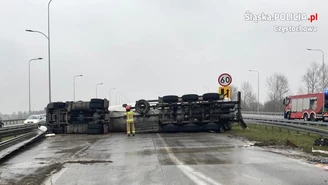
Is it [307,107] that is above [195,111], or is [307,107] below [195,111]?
below

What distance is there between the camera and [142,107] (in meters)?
20.8

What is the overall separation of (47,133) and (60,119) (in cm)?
115

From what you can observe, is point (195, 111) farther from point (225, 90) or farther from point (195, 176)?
point (195, 176)

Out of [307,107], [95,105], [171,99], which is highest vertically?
[171,99]

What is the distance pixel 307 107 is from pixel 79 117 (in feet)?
77.2

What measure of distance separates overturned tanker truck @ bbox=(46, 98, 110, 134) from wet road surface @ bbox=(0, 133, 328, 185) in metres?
9.10

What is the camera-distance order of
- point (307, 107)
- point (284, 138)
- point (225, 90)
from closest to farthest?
point (284, 138)
point (225, 90)
point (307, 107)

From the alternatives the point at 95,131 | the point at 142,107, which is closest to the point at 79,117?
the point at 95,131

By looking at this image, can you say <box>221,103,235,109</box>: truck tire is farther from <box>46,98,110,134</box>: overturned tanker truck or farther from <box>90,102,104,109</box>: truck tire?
<box>90,102,104,109</box>: truck tire

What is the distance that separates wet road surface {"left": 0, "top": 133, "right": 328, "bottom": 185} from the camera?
7.31 m

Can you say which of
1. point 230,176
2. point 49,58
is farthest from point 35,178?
point 49,58

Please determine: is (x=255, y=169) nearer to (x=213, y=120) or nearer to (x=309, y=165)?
(x=309, y=165)

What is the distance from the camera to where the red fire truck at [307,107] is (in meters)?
32.1

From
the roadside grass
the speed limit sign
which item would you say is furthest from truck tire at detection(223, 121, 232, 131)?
the speed limit sign
